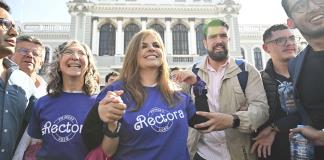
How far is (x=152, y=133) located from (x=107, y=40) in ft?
67.3

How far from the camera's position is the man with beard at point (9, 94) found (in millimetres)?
2420

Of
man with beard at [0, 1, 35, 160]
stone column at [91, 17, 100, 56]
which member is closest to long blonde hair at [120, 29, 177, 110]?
man with beard at [0, 1, 35, 160]

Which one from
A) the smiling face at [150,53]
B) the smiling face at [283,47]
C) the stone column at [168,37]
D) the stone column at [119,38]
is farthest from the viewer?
the stone column at [168,37]

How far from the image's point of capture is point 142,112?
2.05 m

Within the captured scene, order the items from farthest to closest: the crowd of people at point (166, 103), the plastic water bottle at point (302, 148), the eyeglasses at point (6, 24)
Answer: the eyeglasses at point (6, 24) → the crowd of people at point (166, 103) → the plastic water bottle at point (302, 148)

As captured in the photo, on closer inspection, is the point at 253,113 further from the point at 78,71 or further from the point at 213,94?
the point at 78,71

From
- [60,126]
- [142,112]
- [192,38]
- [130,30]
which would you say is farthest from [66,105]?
[130,30]

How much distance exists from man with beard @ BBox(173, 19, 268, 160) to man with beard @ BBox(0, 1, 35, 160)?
1402mm

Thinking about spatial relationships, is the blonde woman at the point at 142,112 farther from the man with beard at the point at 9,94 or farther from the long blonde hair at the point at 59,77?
the man with beard at the point at 9,94

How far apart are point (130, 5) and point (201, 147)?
810 inches

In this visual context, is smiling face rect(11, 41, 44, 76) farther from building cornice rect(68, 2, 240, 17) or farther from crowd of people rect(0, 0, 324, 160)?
building cornice rect(68, 2, 240, 17)

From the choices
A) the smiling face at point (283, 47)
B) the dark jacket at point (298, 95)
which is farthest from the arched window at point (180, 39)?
the dark jacket at point (298, 95)

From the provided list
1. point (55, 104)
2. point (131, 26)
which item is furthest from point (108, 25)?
point (55, 104)

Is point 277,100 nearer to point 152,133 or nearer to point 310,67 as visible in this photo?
point 310,67
